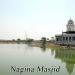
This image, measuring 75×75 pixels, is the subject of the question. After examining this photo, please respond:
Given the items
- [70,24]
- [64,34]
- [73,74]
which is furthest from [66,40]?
[73,74]

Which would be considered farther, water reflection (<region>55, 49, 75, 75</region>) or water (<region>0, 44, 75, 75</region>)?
water reflection (<region>55, 49, 75, 75</region>)

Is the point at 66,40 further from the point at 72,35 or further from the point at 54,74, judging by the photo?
the point at 54,74

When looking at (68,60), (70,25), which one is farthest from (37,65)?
(70,25)

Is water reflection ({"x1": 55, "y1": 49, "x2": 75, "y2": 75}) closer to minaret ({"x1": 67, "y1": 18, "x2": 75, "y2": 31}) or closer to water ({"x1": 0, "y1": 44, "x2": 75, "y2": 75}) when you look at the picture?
water ({"x1": 0, "y1": 44, "x2": 75, "y2": 75})

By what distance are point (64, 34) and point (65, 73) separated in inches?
1376

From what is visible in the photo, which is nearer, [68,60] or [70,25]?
[68,60]

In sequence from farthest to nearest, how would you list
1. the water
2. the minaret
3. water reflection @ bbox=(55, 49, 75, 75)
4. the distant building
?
the minaret, the distant building, water reflection @ bbox=(55, 49, 75, 75), the water

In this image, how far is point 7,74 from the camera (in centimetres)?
1546

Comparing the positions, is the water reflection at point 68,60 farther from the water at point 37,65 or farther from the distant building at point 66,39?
the distant building at point 66,39

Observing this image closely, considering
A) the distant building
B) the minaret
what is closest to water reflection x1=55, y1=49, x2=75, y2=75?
the distant building

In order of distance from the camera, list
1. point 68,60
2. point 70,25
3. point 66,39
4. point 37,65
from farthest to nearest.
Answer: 1. point 70,25
2. point 66,39
3. point 68,60
4. point 37,65

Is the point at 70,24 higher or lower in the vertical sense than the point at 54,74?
higher

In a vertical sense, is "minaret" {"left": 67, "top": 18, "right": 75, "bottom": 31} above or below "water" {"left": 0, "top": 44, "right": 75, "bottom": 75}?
above

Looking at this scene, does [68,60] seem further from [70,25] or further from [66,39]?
[70,25]
